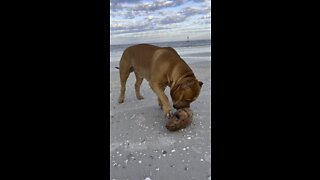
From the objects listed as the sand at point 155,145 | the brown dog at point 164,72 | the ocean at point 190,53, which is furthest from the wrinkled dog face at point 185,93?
the ocean at point 190,53

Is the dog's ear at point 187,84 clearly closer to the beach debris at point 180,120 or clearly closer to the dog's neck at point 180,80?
the dog's neck at point 180,80

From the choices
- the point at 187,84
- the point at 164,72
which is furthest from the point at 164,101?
the point at 187,84

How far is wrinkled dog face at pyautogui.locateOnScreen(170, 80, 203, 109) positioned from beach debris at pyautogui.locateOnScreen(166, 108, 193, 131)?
0.23 ft

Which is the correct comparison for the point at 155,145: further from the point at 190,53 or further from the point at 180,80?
the point at 190,53

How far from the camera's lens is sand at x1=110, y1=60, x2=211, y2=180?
218 centimetres

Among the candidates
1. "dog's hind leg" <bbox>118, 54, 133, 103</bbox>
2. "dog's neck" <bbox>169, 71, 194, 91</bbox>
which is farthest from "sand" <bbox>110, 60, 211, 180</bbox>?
"dog's neck" <bbox>169, 71, 194, 91</bbox>

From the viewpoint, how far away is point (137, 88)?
4.62 metres

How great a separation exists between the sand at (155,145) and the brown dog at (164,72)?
320 mm

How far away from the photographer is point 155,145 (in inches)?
107

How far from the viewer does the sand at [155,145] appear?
85.7 inches
